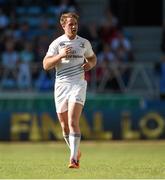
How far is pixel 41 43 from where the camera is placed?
2380 cm

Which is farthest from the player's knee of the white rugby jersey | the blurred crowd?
the blurred crowd

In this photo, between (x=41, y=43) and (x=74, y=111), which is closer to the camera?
(x=74, y=111)

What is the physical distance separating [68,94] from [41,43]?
39.0ft

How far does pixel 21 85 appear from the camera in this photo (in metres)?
22.8

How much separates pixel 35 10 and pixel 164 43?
14.4 feet

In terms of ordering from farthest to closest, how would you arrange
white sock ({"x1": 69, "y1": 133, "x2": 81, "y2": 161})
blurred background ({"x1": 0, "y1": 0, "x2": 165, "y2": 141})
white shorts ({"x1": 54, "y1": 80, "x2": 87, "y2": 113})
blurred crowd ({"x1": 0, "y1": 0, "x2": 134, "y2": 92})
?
1. blurred crowd ({"x1": 0, "y1": 0, "x2": 134, "y2": 92})
2. blurred background ({"x1": 0, "y1": 0, "x2": 165, "y2": 141})
3. white shorts ({"x1": 54, "y1": 80, "x2": 87, "y2": 113})
4. white sock ({"x1": 69, "y1": 133, "x2": 81, "y2": 161})

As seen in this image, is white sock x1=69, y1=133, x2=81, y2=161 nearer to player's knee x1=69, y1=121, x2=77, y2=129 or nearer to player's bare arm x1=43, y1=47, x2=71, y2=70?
player's knee x1=69, y1=121, x2=77, y2=129

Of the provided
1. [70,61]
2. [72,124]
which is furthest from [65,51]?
[72,124]

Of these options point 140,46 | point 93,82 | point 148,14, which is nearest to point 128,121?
point 93,82

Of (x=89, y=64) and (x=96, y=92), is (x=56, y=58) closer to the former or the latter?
(x=89, y=64)

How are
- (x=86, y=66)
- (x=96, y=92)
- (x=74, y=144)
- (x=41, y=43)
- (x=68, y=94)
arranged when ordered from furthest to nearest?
(x=41, y=43), (x=96, y=92), (x=86, y=66), (x=68, y=94), (x=74, y=144)

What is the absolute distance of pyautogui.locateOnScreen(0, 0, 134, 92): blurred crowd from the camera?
2256cm

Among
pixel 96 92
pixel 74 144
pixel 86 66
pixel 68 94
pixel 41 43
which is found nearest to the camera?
pixel 74 144

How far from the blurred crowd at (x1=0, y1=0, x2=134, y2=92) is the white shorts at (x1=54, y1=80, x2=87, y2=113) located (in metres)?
10.2
